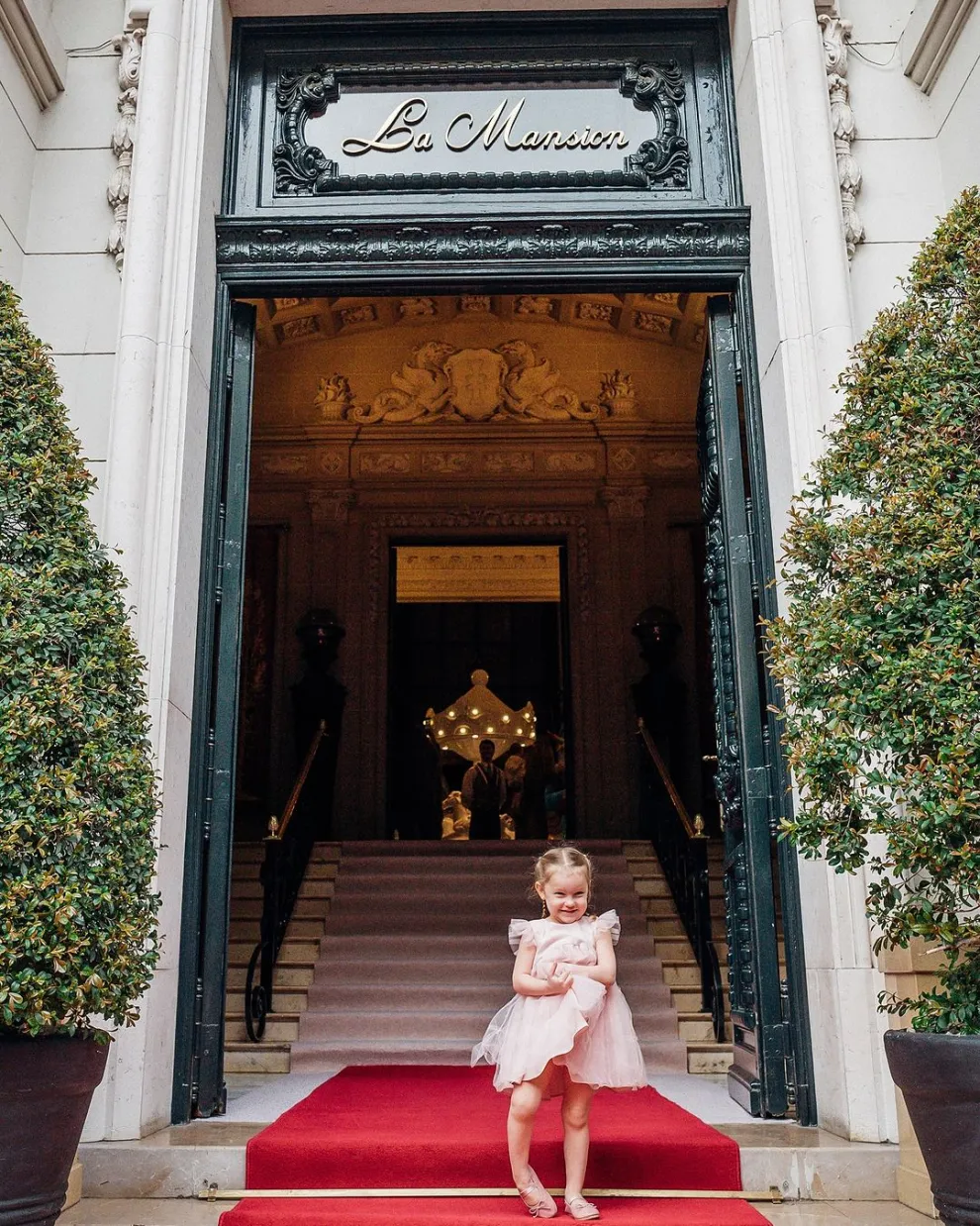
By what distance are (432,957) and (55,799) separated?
4539mm

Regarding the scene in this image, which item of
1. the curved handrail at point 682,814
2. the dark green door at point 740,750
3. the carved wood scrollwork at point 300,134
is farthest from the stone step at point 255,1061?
the carved wood scrollwork at point 300,134

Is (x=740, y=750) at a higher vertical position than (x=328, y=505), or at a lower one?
lower

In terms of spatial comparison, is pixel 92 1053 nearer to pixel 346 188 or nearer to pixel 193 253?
pixel 193 253

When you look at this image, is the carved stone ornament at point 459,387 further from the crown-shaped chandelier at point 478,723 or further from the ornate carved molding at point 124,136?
the ornate carved molding at point 124,136

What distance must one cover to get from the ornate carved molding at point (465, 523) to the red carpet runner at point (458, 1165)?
303 inches

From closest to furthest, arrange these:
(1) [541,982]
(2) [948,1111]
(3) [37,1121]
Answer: (2) [948,1111] → (3) [37,1121] → (1) [541,982]

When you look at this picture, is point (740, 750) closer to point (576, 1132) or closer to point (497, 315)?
point (576, 1132)

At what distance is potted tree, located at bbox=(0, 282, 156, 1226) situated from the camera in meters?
2.67

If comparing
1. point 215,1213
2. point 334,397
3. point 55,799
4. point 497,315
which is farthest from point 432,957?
point 497,315

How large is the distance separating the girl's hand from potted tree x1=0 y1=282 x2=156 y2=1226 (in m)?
1.07

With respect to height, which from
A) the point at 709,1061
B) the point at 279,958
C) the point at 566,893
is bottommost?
the point at 709,1061

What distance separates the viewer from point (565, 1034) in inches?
121

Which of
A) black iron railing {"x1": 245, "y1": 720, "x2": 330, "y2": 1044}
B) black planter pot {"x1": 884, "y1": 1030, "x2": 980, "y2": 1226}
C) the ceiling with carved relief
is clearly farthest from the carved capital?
black planter pot {"x1": 884, "y1": 1030, "x2": 980, "y2": 1226}

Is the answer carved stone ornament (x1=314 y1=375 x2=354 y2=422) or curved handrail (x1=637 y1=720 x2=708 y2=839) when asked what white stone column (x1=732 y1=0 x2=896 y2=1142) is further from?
carved stone ornament (x1=314 y1=375 x2=354 y2=422)
